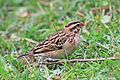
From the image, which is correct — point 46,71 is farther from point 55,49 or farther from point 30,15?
point 30,15

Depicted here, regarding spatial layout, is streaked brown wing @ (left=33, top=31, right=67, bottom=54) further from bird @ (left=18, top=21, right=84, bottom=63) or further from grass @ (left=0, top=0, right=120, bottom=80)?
grass @ (left=0, top=0, right=120, bottom=80)

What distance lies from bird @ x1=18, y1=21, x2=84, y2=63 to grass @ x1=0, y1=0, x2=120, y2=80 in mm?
182

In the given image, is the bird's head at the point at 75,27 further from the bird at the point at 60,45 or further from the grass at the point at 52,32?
the grass at the point at 52,32

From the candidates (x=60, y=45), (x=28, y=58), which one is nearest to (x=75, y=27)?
(x=60, y=45)

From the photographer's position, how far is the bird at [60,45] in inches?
280

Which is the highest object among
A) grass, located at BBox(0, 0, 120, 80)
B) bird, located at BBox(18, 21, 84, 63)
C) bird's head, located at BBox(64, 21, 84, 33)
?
bird's head, located at BBox(64, 21, 84, 33)

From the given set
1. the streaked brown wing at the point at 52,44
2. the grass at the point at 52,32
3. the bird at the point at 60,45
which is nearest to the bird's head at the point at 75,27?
the bird at the point at 60,45

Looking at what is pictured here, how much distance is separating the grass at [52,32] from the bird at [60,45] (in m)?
0.18

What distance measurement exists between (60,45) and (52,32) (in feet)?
5.95

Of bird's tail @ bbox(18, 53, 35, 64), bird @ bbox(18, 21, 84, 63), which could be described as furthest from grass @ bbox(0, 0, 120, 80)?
bird @ bbox(18, 21, 84, 63)

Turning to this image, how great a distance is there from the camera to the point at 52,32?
895 cm

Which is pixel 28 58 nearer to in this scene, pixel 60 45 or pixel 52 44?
pixel 52 44

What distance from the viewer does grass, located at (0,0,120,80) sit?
6586 millimetres

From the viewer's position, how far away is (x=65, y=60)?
695 centimetres
